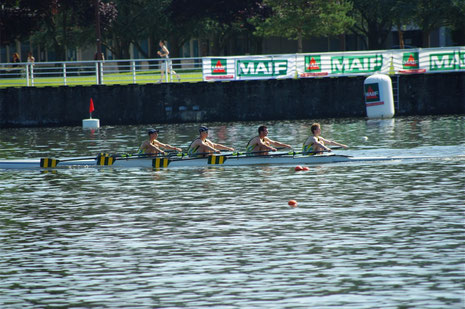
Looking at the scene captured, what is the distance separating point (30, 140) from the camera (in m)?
40.8

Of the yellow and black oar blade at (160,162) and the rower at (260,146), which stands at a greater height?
the rower at (260,146)

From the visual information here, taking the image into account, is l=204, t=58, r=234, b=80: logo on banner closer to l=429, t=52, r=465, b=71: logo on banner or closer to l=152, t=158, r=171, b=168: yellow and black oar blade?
l=429, t=52, r=465, b=71: logo on banner

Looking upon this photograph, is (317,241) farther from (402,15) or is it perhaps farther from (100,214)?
(402,15)

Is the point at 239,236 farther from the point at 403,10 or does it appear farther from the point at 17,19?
the point at 403,10

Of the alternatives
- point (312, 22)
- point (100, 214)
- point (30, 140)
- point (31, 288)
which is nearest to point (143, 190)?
point (100, 214)

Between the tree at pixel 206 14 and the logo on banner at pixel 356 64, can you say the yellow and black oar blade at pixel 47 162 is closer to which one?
the logo on banner at pixel 356 64

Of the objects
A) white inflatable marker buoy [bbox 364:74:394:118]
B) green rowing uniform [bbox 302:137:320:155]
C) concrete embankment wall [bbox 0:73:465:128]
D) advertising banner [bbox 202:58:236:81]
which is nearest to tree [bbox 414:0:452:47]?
concrete embankment wall [bbox 0:73:465:128]

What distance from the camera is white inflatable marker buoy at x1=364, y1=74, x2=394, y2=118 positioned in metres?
45.9

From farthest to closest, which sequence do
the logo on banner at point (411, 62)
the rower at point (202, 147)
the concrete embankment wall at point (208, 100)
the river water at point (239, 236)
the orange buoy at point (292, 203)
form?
1. the logo on banner at point (411, 62)
2. the concrete embankment wall at point (208, 100)
3. the rower at point (202, 147)
4. the orange buoy at point (292, 203)
5. the river water at point (239, 236)

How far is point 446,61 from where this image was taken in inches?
1929

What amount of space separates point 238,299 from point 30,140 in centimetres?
2933

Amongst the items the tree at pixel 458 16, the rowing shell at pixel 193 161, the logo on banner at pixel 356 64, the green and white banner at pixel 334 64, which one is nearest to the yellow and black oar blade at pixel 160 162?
the rowing shell at pixel 193 161

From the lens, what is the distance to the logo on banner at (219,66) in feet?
157

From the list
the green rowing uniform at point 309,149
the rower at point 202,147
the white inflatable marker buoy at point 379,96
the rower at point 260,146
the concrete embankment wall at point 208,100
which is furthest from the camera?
the concrete embankment wall at point 208,100
